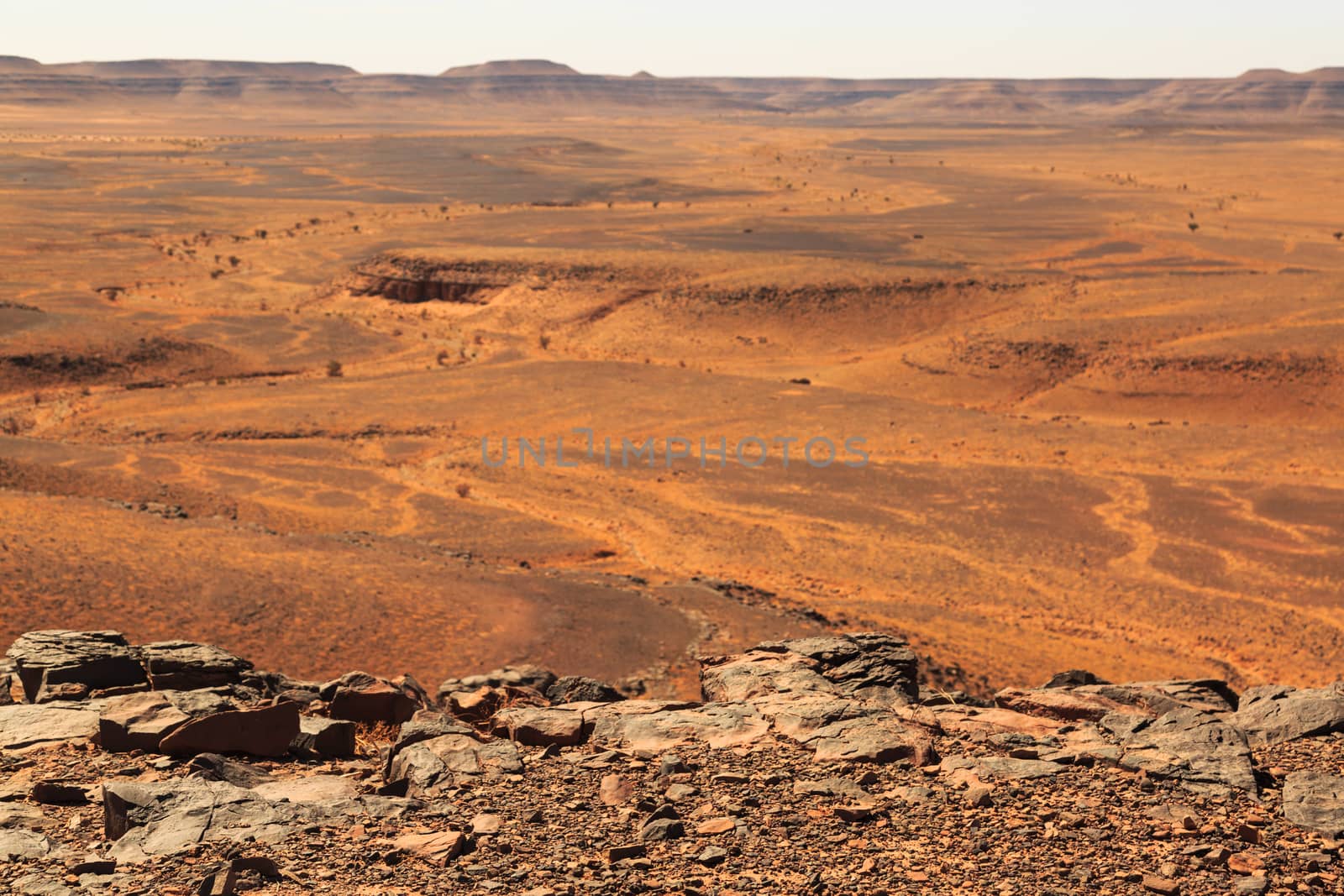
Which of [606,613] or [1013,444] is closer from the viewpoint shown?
[606,613]

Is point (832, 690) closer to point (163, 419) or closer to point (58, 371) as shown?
point (163, 419)

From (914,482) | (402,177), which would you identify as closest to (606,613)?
(914,482)

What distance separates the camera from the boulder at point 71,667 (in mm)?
11258

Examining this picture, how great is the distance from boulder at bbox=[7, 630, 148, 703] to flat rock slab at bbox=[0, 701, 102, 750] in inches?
32.7

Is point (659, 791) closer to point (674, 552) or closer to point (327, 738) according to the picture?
point (327, 738)

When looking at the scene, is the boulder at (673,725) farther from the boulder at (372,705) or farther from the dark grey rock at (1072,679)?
the dark grey rock at (1072,679)

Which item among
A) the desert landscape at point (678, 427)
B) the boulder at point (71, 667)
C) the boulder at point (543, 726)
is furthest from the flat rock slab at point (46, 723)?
the desert landscape at point (678, 427)

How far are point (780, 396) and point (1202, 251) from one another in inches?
1294

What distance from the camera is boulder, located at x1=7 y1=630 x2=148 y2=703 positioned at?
1126cm

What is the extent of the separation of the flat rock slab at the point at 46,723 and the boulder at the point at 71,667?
0.83 m

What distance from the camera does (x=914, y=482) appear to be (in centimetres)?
3025

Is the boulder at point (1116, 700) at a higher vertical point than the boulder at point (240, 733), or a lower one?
lower

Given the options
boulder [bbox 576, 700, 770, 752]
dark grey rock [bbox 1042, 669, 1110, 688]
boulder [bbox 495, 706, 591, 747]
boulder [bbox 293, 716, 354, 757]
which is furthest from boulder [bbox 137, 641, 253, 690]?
dark grey rock [bbox 1042, 669, 1110, 688]

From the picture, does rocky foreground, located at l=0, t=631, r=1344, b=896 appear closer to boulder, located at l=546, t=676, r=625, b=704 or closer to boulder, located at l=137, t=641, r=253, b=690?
boulder, located at l=137, t=641, r=253, b=690
